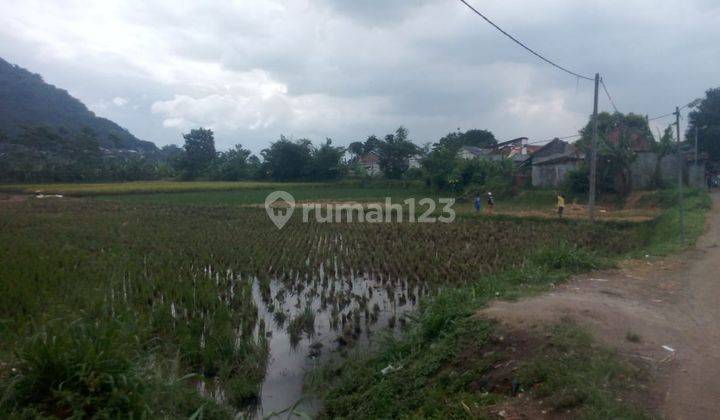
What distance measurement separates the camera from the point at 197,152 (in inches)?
2564

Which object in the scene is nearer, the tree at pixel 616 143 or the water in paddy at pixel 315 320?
the water in paddy at pixel 315 320

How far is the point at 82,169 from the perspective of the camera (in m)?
48.8

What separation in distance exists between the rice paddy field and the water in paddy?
3 cm

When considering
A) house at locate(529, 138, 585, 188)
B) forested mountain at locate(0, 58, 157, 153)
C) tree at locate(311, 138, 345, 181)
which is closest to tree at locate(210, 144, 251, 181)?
tree at locate(311, 138, 345, 181)

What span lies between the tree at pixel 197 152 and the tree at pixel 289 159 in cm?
991

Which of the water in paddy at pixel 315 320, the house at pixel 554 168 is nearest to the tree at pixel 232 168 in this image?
the house at pixel 554 168

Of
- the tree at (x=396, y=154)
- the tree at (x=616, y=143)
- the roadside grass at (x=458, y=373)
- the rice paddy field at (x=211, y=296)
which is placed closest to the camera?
the rice paddy field at (x=211, y=296)

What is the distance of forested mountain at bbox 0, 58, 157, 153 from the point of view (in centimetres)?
5991

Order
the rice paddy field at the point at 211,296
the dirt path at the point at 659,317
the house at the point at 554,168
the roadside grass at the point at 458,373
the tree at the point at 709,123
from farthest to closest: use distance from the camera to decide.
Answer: the house at the point at 554,168 → the tree at the point at 709,123 → the roadside grass at the point at 458,373 → the dirt path at the point at 659,317 → the rice paddy field at the point at 211,296

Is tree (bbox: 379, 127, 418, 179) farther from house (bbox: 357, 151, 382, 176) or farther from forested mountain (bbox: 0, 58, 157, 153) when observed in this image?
forested mountain (bbox: 0, 58, 157, 153)

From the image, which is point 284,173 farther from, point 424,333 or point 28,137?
point 424,333

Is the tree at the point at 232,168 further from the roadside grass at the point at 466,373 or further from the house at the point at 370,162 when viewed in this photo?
the roadside grass at the point at 466,373

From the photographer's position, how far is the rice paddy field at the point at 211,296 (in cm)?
437

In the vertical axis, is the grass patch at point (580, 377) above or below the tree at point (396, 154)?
below
